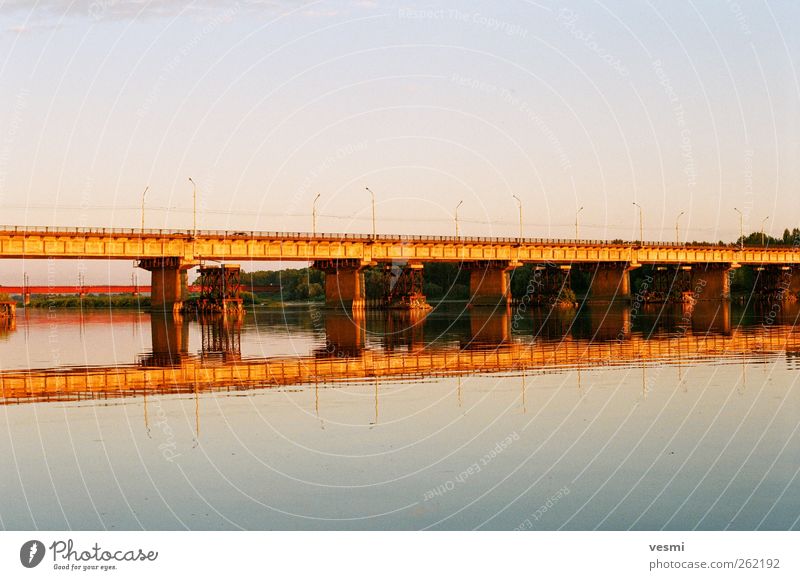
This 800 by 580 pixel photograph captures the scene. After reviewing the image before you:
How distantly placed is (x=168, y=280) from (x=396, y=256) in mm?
21638

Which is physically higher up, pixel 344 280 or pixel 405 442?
pixel 344 280

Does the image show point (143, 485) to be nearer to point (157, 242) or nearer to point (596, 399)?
point (596, 399)

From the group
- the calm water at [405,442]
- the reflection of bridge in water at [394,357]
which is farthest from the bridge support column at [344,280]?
the calm water at [405,442]

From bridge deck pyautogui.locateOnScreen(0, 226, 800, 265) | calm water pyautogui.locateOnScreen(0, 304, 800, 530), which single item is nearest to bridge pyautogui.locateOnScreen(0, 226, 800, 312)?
bridge deck pyautogui.locateOnScreen(0, 226, 800, 265)

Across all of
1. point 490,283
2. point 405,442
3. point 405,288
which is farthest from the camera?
point 490,283

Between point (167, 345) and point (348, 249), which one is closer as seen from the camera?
point (167, 345)

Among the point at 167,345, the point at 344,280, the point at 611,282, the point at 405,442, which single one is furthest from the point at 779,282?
the point at 405,442

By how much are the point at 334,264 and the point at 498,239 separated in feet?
66.1

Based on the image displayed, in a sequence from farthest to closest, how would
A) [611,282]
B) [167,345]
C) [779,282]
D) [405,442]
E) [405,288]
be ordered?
1. [779,282]
2. [611,282]
3. [405,288]
4. [167,345]
5. [405,442]

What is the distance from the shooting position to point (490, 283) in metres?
112

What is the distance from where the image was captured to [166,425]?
22.5 metres

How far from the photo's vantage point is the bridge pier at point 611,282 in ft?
396

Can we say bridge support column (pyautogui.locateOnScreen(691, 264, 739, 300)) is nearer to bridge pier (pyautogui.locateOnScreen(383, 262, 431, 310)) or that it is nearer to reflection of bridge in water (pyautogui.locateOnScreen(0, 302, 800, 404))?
bridge pier (pyautogui.locateOnScreen(383, 262, 431, 310))

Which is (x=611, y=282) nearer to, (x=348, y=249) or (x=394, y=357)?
(x=348, y=249)
